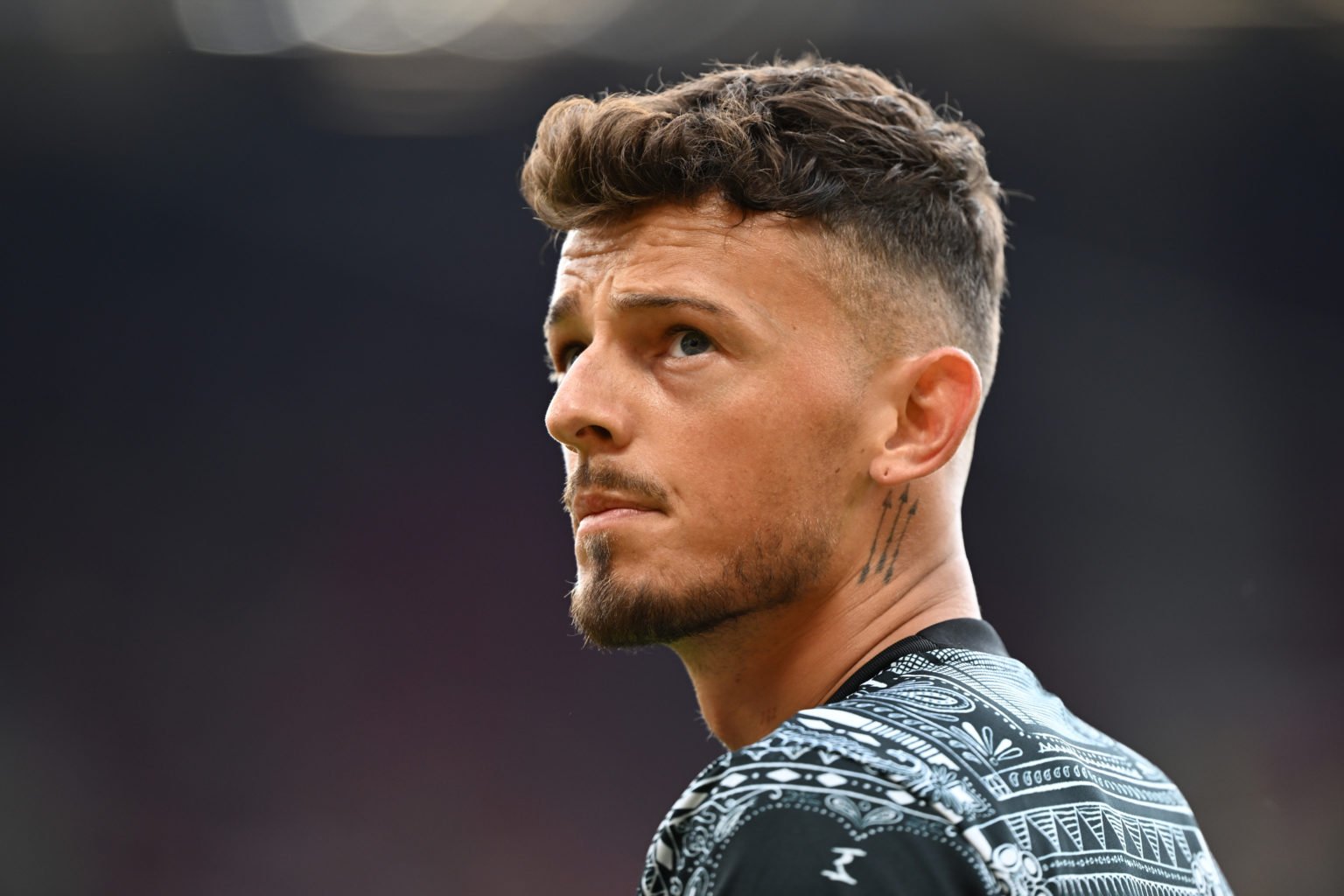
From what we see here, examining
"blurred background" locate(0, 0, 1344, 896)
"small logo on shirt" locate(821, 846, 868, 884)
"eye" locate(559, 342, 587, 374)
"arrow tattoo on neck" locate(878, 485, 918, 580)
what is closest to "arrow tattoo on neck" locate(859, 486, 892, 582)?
"arrow tattoo on neck" locate(878, 485, 918, 580)

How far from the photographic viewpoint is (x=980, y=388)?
2.23 m

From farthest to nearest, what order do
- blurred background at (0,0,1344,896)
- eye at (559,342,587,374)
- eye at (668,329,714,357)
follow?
blurred background at (0,0,1344,896), eye at (559,342,587,374), eye at (668,329,714,357)

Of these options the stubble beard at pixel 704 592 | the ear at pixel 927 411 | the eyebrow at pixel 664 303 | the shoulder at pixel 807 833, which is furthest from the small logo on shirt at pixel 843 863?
the eyebrow at pixel 664 303

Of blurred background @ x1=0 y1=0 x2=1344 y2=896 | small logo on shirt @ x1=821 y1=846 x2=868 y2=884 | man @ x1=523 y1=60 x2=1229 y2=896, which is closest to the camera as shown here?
small logo on shirt @ x1=821 y1=846 x2=868 y2=884

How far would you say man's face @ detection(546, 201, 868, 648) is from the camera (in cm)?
203

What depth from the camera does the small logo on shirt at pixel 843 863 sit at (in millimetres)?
1359

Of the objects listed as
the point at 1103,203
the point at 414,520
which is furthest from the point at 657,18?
the point at 414,520

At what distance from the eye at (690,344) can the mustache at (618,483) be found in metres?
0.21

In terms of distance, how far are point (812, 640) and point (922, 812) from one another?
26.1 inches

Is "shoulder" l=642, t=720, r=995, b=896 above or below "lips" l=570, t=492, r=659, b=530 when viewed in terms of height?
below

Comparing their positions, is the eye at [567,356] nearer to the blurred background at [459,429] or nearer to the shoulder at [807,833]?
the shoulder at [807,833]

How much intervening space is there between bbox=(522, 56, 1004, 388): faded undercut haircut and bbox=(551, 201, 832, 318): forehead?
0.08 ft

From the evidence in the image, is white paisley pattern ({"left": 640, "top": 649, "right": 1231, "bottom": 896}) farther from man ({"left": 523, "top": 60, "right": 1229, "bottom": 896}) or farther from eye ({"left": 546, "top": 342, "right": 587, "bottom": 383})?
eye ({"left": 546, "top": 342, "right": 587, "bottom": 383})

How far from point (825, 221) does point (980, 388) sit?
1.21 ft
